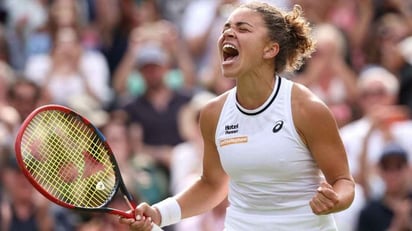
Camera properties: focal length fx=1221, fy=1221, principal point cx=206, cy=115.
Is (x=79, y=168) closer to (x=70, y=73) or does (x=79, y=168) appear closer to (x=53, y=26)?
(x=70, y=73)

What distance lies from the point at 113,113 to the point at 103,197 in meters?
4.43

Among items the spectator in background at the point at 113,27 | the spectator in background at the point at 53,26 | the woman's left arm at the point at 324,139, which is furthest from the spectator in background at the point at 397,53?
the woman's left arm at the point at 324,139

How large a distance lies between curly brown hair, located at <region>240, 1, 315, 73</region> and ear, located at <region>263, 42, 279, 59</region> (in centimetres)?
2

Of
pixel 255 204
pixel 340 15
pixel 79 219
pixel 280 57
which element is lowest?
pixel 79 219

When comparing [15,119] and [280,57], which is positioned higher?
[280,57]

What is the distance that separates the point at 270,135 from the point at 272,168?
6.0 inches

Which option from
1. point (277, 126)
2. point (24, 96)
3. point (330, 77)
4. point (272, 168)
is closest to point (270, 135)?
point (277, 126)

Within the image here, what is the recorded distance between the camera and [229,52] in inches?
230

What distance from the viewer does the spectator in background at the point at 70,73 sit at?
10812 millimetres

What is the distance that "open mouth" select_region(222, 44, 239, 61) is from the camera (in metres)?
5.78

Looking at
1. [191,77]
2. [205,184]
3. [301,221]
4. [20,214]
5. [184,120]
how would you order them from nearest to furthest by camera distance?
1. [301,221]
2. [205,184]
3. [20,214]
4. [184,120]
5. [191,77]

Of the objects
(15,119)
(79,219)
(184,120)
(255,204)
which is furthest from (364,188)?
(255,204)

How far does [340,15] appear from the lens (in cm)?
1157

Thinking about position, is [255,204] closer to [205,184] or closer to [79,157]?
[205,184]
